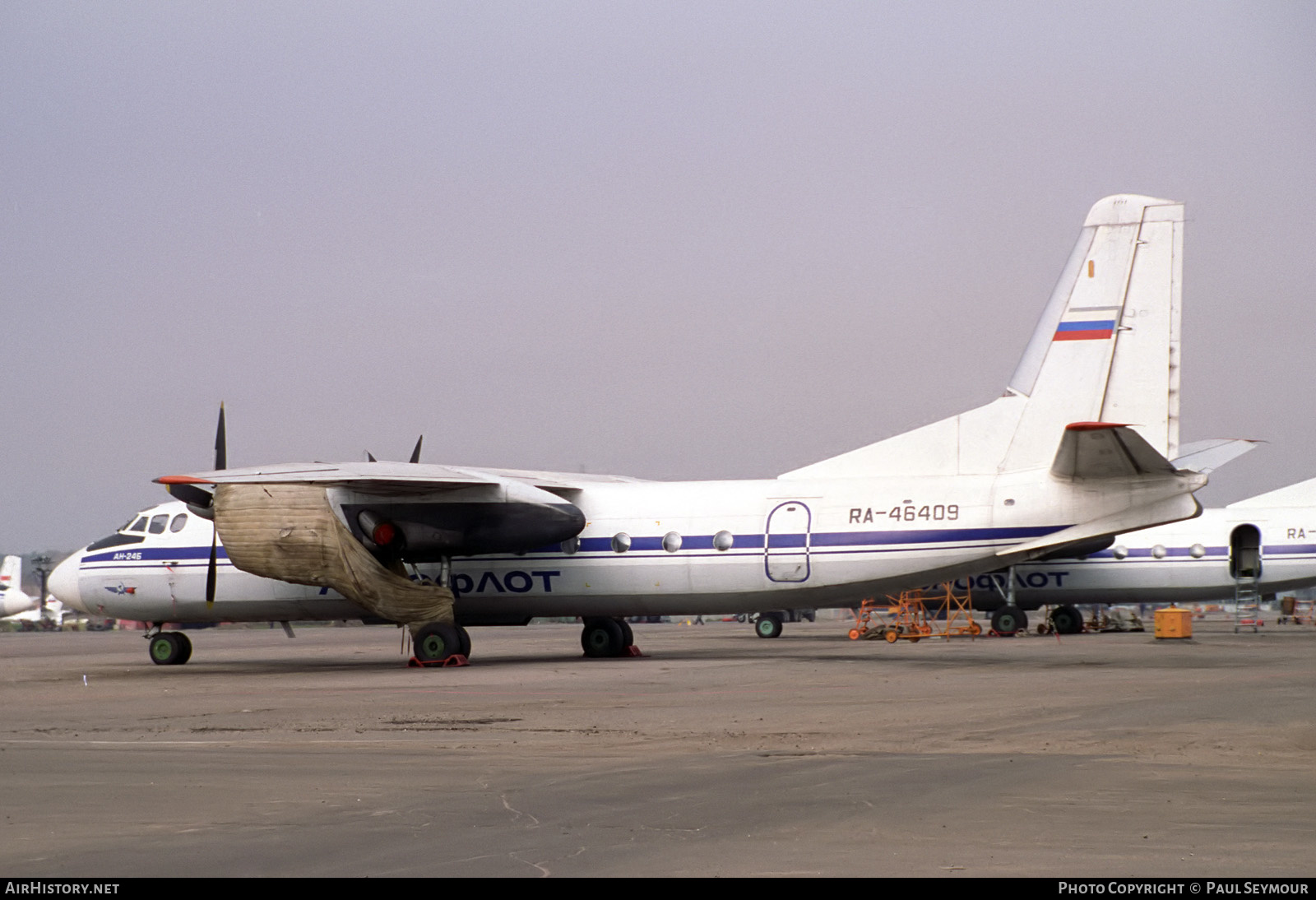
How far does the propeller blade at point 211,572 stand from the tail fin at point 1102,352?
14034mm

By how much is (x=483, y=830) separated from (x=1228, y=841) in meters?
4.16

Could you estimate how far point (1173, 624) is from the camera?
34375 millimetres

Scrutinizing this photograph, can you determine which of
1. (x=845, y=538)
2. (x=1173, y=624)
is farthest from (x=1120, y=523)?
(x=1173, y=624)

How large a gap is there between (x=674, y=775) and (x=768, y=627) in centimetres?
3261

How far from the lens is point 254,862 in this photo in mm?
6953

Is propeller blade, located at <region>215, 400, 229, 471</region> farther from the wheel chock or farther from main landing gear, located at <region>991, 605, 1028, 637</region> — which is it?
main landing gear, located at <region>991, 605, 1028, 637</region>

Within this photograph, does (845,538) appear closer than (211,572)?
Yes

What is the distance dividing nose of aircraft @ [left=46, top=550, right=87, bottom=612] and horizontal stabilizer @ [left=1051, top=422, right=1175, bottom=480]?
20153mm

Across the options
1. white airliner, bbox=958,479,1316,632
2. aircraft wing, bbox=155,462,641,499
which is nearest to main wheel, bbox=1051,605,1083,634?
white airliner, bbox=958,479,1316,632

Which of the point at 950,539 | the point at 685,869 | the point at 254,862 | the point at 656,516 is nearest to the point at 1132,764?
the point at 685,869

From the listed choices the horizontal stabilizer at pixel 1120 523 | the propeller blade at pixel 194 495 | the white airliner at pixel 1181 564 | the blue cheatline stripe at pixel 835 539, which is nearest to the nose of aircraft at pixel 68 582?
the blue cheatline stripe at pixel 835 539

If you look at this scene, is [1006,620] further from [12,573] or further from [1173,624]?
[12,573]

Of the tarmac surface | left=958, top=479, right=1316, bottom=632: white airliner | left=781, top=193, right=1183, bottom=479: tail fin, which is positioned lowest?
the tarmac surface

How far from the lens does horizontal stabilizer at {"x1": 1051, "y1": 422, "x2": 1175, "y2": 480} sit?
2011cm
